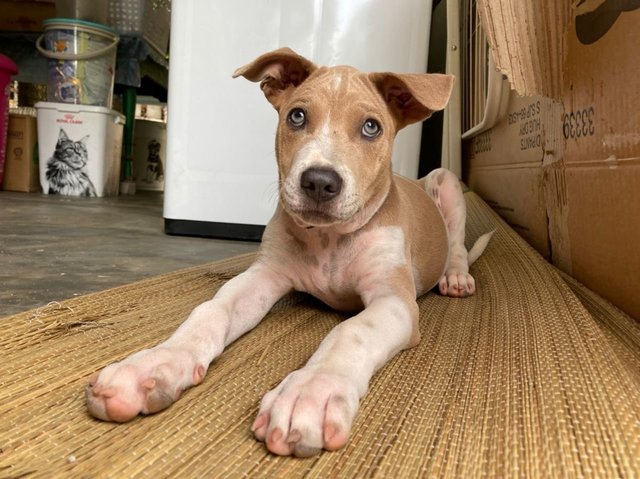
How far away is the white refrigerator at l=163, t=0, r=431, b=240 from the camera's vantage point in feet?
11.7

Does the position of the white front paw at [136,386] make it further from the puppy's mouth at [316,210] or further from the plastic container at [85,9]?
the plastic container at [85,9]

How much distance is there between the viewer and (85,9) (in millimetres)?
6746

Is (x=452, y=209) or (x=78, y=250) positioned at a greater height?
(x=452, y=209)

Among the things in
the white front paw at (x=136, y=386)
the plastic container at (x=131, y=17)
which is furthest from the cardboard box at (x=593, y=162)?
the plastic container at (x=131, y=17)

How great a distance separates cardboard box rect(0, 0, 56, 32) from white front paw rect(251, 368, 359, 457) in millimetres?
8011

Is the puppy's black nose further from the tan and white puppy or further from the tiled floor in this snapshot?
the tiled floor

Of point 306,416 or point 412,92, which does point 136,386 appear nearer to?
point 306,416

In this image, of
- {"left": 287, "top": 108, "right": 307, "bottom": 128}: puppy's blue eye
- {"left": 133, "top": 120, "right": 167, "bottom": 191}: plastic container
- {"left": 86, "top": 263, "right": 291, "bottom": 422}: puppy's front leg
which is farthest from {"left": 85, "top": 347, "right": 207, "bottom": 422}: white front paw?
{"left": 133, "top": 120, "right": 167, "bottom": 191}: plastic container

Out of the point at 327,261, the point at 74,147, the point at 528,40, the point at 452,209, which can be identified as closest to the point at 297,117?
the point at 327,261

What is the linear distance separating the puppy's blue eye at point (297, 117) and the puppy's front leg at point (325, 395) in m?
0.69

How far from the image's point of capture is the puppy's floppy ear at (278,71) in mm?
1870

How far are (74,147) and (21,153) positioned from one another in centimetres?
65

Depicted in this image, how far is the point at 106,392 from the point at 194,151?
2.82 m

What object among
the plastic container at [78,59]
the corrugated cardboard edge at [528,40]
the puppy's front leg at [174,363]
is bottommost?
the puppy's front leg at [174,363]
